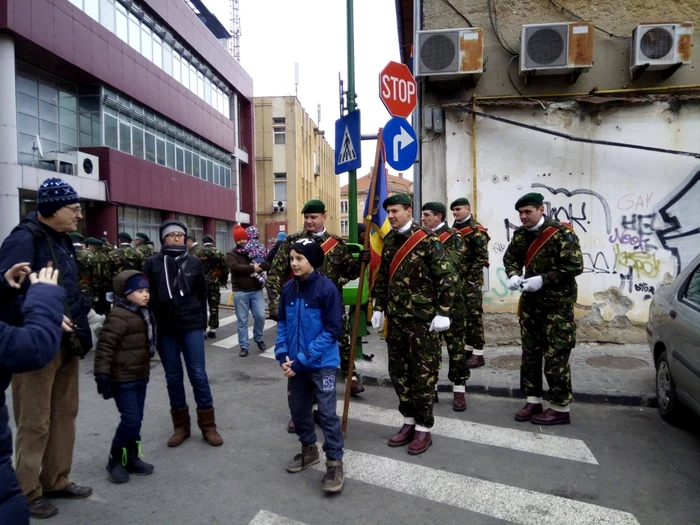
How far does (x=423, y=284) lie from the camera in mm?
4445

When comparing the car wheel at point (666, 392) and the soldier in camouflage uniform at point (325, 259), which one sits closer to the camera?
the car wheel at point (666, 392)

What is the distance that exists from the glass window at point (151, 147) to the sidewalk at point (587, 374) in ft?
59.5

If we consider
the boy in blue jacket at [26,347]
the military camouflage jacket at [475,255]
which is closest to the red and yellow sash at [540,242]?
the military camouflage jacket at [475,255]

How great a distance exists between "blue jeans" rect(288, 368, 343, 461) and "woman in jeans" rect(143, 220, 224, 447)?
104 cm

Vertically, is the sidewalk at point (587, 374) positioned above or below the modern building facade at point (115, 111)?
below

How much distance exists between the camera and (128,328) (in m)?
3.93

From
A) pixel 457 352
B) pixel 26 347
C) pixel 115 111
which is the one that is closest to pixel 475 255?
pixel 457 352

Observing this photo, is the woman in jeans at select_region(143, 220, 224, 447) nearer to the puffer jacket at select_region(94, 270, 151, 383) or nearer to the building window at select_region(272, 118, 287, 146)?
the puffer jacket at select_region(94, 270, 151, 383)

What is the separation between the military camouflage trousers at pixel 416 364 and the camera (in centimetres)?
438

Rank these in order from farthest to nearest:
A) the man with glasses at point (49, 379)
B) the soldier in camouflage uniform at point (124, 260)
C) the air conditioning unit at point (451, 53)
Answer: the soldier in camouflage uniform at point (124, 260) → the air conditioning unit at point (451, 53) → the man with glasses at point (49, 379)

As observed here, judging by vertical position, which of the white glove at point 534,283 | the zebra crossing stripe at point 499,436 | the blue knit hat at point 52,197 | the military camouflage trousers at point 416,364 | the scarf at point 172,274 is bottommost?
the zebra crossing stripe at point 499,436

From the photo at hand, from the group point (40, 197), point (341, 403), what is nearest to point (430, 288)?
point (341, 403)

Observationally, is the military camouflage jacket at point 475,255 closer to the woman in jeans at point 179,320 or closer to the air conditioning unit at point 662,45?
the woman in jeans at point 179,320

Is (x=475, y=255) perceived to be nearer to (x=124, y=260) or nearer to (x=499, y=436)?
(x=499, y=436)
